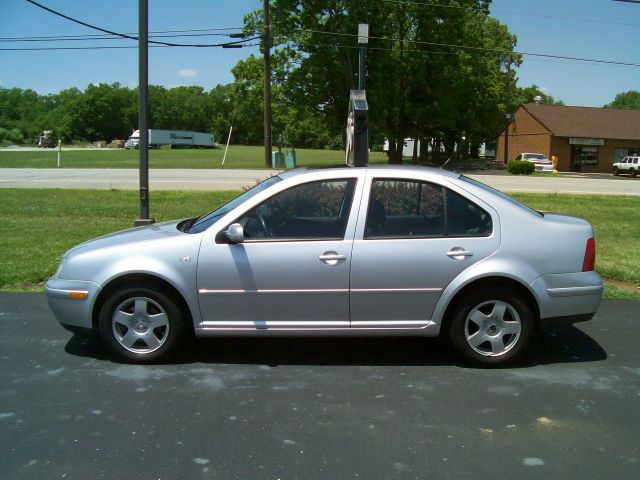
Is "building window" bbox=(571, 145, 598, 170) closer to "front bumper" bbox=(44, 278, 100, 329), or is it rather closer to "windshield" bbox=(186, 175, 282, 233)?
"windshield" bbox=(186, 175, 282, 233)

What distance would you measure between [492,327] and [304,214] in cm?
173

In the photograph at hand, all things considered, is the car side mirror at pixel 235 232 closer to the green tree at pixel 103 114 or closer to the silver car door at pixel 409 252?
the silver car door at pixel 409 252

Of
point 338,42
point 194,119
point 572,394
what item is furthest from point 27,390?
point 194,119

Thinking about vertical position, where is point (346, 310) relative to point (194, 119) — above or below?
below

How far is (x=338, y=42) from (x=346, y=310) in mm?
35227

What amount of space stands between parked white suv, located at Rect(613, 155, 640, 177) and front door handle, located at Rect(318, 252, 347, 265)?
48.2 metres

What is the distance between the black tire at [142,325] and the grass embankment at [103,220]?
3.02 m

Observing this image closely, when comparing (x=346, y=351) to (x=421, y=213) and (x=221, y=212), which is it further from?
(x=221, y=212)

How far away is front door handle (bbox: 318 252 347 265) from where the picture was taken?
453cm

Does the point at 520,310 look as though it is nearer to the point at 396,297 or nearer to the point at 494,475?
the point at 396,297

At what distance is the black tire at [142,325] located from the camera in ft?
15.2

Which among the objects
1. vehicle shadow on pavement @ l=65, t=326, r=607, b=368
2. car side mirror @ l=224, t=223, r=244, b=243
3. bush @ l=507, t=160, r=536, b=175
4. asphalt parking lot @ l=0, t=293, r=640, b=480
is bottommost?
asphalt parking lot @ l=0, t=293, r=640, b=480

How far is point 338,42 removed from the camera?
123ft

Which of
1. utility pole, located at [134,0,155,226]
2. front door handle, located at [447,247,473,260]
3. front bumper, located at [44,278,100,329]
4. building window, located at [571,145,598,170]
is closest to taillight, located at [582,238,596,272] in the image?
front door handle, located at [447,247,473,260]
